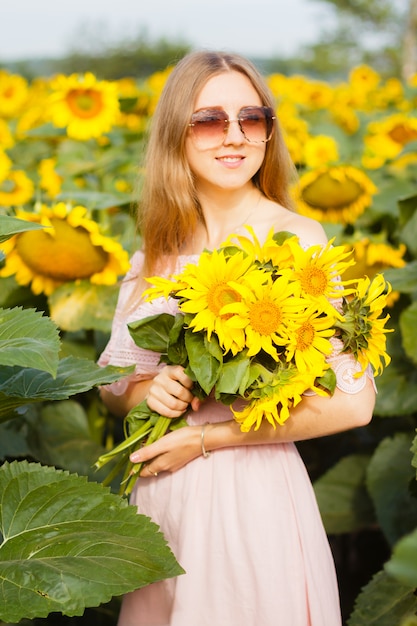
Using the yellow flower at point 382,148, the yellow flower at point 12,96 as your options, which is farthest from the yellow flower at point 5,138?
the yellow flower at point 382,148

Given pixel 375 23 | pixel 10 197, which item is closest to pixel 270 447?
pixel 10 197

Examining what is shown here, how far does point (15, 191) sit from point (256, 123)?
4.91ft

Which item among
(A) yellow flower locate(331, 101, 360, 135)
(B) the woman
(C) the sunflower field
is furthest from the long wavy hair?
(A) yellow flower locate(331, 101, 360, 135)

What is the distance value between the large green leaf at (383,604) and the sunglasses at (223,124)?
874mm

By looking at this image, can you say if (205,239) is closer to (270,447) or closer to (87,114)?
(270,447)

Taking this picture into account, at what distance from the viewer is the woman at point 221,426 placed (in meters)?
1.37

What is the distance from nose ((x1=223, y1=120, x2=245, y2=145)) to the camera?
1.49 metres

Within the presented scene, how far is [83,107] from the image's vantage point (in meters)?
2.93

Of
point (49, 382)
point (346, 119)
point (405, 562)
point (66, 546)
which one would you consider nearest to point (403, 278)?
point (49, 382)

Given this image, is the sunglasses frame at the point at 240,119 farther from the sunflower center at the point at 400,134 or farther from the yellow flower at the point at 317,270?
the sunflower center at the point at 400,134

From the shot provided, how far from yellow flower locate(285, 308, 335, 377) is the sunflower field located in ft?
0.72

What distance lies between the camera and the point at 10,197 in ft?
9.28

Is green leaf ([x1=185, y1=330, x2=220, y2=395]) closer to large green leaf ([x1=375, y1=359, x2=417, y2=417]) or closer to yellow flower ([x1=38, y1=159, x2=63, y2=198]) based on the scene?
large green leaf ([x1=375, y1=359, x2=417, y2=417])

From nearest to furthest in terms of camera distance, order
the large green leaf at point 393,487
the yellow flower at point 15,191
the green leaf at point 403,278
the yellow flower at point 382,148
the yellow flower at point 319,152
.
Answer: the large green leaf at point 393,487 < the green leaf at point 403,278 < the yellow flower at point 15,191 < the yellow flower at point 319,152 < the yellow flower at point 382,148
